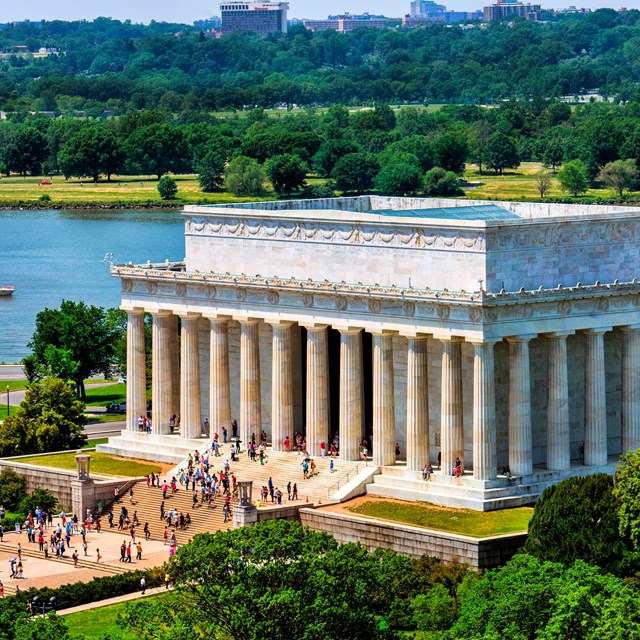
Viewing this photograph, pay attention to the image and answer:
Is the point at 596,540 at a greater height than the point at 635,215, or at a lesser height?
lesser

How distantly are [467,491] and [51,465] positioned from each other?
2253 cm

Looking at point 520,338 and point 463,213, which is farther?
point 463,213

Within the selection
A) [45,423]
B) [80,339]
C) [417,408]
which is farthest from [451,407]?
[80,339]

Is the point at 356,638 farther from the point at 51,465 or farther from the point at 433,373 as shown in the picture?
the point at 51,465

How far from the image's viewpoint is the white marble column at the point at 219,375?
109 metres

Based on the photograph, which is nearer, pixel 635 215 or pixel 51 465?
pixel 635 215

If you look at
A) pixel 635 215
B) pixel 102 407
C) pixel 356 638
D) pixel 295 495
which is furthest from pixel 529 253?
pixel 102 407

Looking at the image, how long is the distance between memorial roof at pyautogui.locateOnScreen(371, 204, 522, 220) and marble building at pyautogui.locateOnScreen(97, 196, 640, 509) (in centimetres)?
20

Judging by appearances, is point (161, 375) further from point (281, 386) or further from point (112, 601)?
point (112, 601)

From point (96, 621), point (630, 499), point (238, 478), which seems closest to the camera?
point (96, 621)

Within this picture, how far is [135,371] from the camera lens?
113 meters

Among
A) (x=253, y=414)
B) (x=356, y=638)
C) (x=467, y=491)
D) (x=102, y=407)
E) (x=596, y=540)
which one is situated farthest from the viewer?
(x=102, y=407)

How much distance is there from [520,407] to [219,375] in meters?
16.8

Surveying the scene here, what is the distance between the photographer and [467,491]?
97.4 metres
